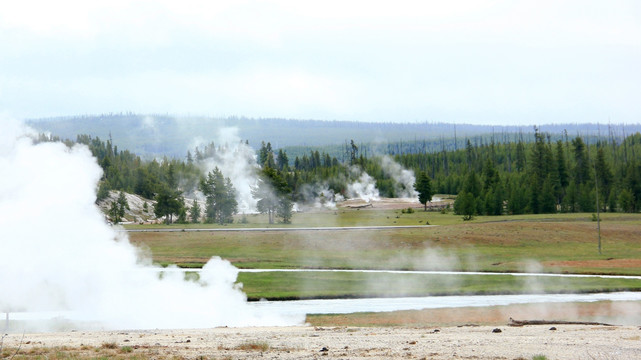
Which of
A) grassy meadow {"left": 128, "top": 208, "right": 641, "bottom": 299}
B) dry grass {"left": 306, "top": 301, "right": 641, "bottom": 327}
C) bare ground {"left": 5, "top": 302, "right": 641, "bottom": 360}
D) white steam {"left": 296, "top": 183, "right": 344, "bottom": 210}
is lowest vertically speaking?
white steam {"left": 296, "top": 183, "right": 344, "bottom": 210}

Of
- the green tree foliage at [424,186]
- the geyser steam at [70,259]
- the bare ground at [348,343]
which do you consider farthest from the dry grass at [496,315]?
the green tree foliage at [424,186]

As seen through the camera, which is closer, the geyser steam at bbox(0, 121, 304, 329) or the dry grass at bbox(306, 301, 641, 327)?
the geyser steam at bbox(0, 121, 304, 329)

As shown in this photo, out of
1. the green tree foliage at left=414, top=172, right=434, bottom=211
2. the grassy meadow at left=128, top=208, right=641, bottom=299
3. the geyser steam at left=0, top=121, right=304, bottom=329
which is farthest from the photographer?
the green tree foliage at left=414, top=172, right=434, bottom=211

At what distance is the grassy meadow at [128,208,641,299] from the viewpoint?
158 ft

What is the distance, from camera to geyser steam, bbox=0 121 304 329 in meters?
32.9

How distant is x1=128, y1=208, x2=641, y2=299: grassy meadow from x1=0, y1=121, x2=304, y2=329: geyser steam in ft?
29.2

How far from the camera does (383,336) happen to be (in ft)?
83.9

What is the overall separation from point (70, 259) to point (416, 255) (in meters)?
41.5

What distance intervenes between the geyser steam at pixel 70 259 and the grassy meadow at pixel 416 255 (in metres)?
8.89

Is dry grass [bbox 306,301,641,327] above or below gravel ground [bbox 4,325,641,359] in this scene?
below

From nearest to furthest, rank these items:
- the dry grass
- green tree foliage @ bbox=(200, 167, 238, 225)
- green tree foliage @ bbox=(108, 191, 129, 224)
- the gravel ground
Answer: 1. the gravel ground
2. the dry grass
3. green tree foliage @ bbox=(200, 167, 238, 225)
4. green tree foliage @ bbox=(108, 191, 129, 224)

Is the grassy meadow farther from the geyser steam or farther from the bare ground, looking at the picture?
the bare ground

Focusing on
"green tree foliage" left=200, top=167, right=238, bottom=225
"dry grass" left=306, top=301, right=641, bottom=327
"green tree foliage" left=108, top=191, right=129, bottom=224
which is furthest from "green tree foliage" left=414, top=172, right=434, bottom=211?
"dry grass" left=306, top=301, right=641, bottom=327

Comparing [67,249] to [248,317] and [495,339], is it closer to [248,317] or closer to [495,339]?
[248,317]
